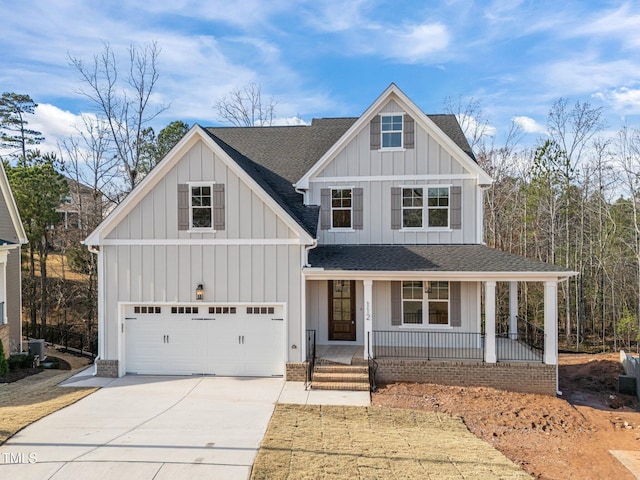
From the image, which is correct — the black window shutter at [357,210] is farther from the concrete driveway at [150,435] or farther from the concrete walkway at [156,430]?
the concrete driveway at [150,435]

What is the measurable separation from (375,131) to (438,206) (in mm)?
3163

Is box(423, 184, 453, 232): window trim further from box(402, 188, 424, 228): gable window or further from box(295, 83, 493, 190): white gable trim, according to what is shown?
box(295, 83, 493, 190): white gable trim

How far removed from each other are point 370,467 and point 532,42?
1837 cm

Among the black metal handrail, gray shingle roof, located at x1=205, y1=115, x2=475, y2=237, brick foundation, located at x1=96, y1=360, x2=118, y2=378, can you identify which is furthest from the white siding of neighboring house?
brick foundation, located at x1=96, y1=360, x2=118, y2=378

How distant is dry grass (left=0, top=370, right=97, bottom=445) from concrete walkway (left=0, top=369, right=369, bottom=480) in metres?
0.24

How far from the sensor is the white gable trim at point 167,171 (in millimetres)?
11578

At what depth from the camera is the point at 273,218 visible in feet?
38.6

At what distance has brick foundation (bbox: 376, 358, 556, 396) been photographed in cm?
1150

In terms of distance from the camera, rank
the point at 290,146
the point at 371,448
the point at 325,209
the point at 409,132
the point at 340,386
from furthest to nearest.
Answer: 1. the point at 290,146
2. the point at 325,209
3. the point at 409,132
4. the point at 340,386
5. the point at 371,448

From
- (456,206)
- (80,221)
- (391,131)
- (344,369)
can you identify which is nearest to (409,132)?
(391,131)

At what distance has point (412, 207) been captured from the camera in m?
14.1

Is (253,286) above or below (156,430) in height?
above

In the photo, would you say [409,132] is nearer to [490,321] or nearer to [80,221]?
[490,321]

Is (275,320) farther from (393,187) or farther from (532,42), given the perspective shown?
(532,42)
